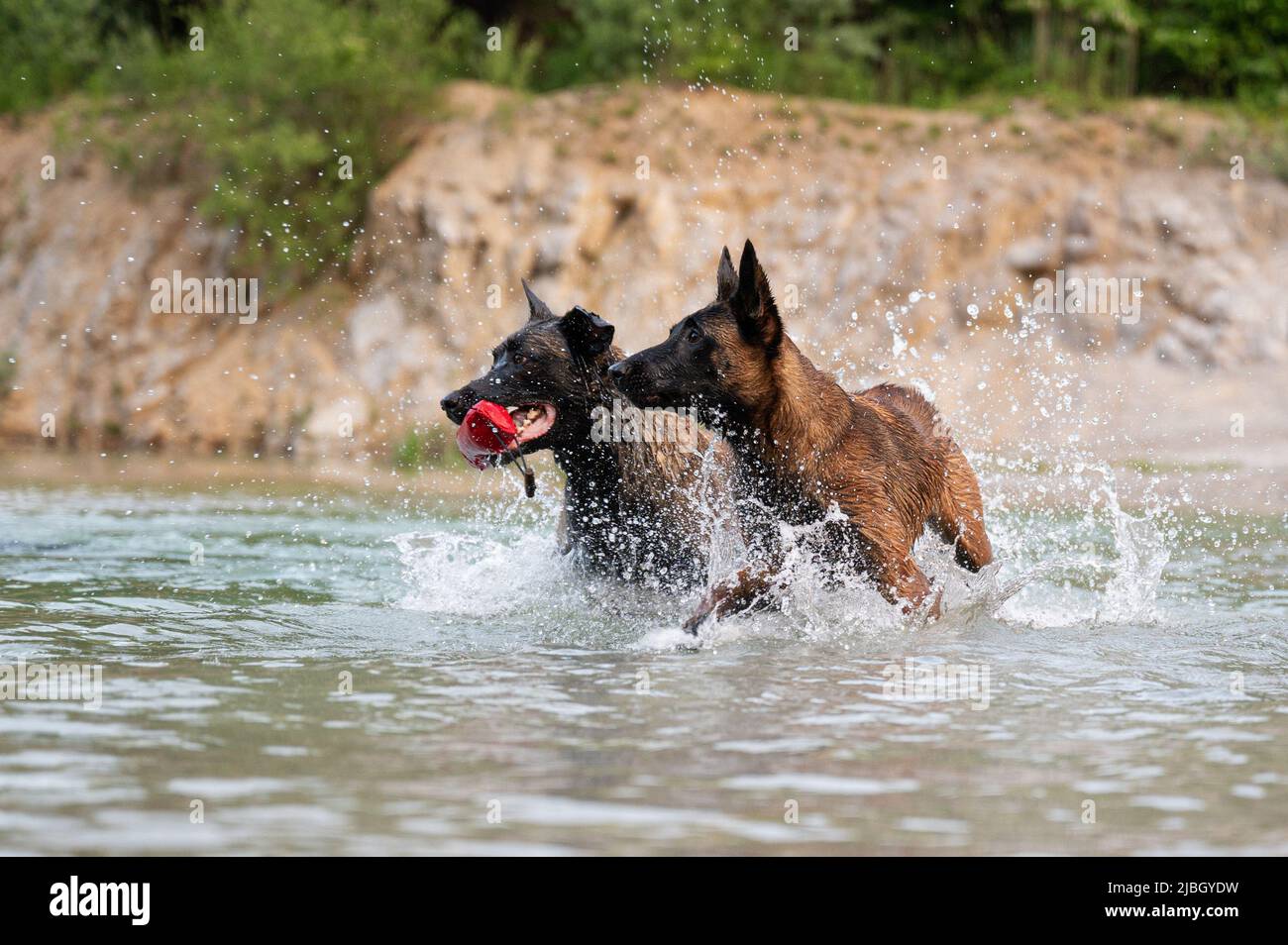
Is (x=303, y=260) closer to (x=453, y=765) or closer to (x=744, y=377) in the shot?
(x=744, y=377)

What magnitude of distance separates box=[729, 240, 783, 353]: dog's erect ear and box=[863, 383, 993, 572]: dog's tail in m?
1.35

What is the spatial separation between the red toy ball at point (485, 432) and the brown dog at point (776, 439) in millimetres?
939

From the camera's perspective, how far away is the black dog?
7.85 metres

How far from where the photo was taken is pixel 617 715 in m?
5.76

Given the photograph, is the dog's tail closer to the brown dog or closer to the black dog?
the brown dog

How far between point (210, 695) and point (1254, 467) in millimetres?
12299

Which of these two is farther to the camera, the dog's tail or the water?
the dog's tail

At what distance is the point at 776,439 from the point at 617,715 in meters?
1.73

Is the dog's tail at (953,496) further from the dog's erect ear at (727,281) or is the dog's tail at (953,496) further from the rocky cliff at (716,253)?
the rocky cliff at (716,253)

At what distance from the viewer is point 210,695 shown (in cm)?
602

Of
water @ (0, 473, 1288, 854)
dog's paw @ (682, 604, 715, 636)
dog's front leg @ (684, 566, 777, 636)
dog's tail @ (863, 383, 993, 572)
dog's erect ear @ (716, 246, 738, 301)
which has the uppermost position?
dog's erect ear @ (716, 246, 738, 301)

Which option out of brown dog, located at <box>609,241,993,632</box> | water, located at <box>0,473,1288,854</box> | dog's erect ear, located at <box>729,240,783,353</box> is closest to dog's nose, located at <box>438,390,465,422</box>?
water, located at <box>0,473,1288,854</box>

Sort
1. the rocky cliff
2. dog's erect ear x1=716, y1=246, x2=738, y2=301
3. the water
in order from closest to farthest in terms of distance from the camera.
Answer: the water
dog's erect ear x1=716, y1=246, x2=738, y2=301
the rocky cliff

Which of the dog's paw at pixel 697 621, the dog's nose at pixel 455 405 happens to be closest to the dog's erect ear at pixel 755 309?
the dog's paw at pixel 697 621
